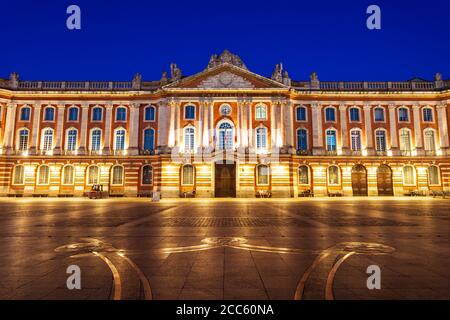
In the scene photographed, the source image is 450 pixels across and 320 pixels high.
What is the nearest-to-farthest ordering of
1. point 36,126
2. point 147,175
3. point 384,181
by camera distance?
point 384,181 < point 147,175 < point 36,126

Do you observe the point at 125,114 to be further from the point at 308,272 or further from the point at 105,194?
the point at 308,272

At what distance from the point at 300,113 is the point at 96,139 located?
2731 cm

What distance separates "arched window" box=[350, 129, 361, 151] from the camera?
38.6 meters

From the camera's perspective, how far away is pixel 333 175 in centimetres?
3775

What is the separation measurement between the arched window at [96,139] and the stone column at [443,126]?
4470 cm

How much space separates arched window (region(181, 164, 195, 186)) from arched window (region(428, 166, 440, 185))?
30.2 m

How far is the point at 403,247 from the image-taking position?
287 inches

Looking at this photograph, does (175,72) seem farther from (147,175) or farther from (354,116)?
(354,116)

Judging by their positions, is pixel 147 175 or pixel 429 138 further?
pixel 429 138

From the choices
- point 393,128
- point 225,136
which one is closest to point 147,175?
point 225,136

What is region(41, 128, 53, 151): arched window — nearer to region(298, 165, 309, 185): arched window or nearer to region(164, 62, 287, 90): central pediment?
region(164, 62, 287, 90): central pediment

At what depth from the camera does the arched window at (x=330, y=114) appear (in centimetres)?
3884

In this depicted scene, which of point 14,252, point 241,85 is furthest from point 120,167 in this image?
point 14,252

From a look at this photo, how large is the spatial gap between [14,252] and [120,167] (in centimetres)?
3274
